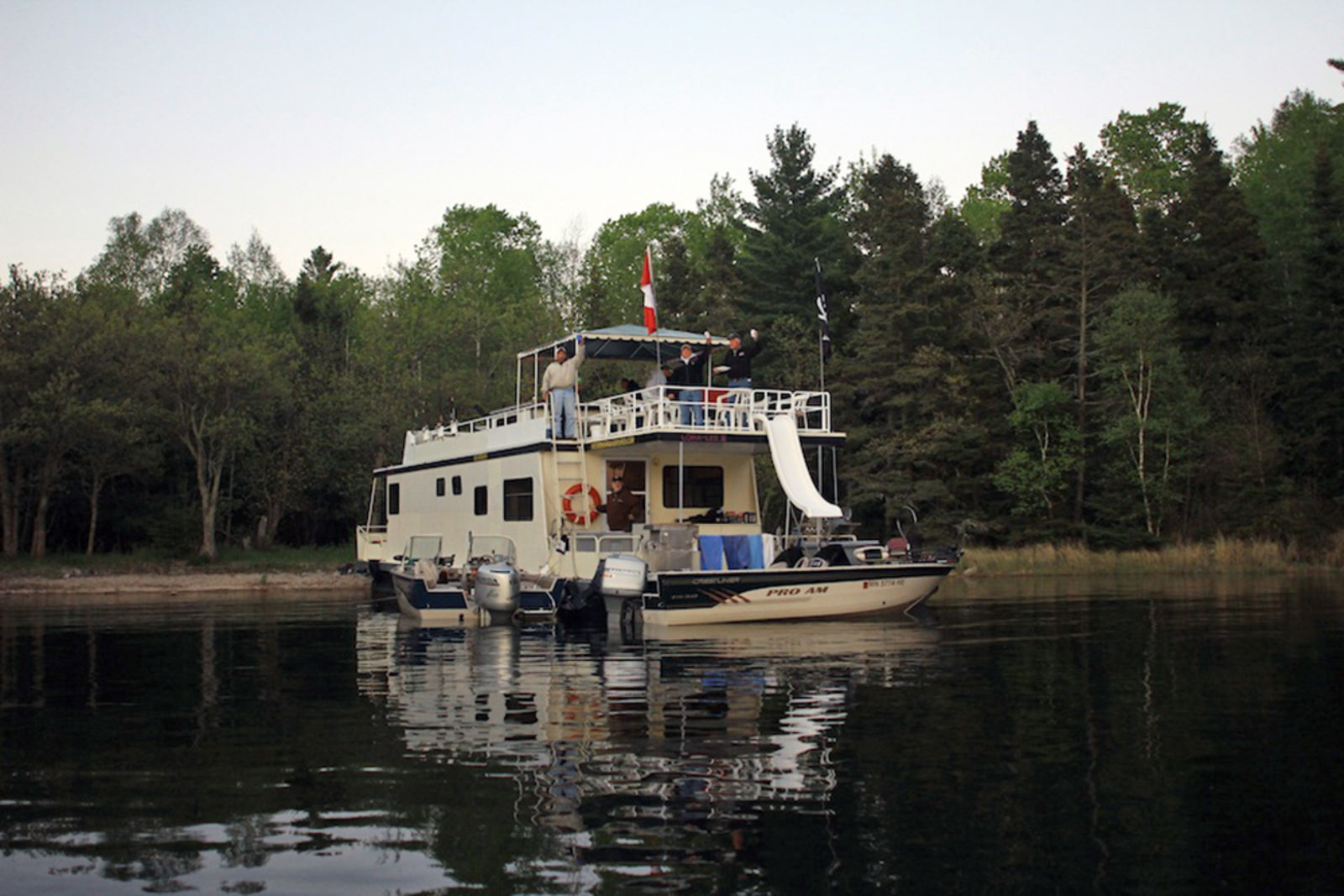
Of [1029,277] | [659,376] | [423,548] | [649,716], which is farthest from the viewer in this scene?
[1029,277]

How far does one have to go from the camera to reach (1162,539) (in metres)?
46.9

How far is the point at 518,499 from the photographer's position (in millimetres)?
27469

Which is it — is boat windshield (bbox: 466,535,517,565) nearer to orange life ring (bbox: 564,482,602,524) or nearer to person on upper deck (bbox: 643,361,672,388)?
orange life ring (bbox: 564,482,602,524)

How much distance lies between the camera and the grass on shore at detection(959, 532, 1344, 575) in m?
39.2

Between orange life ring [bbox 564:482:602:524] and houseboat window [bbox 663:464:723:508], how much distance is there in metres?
1.41

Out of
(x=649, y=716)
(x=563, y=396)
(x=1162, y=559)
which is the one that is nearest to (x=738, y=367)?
(x=563, y=396)

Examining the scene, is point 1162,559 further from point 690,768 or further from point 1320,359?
point 690,768

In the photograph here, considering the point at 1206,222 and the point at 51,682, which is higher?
the point at 1206,222

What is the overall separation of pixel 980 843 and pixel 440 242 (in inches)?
A: 3450

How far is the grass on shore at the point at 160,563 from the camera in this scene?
44.3 metres

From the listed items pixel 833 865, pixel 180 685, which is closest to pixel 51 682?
pixel 180 685

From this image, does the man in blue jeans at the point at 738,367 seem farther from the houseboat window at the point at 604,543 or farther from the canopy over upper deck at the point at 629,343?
the houseboat window at the point at 604,543

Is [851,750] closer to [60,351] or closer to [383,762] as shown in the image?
[383,762]

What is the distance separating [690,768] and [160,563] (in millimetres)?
40550
